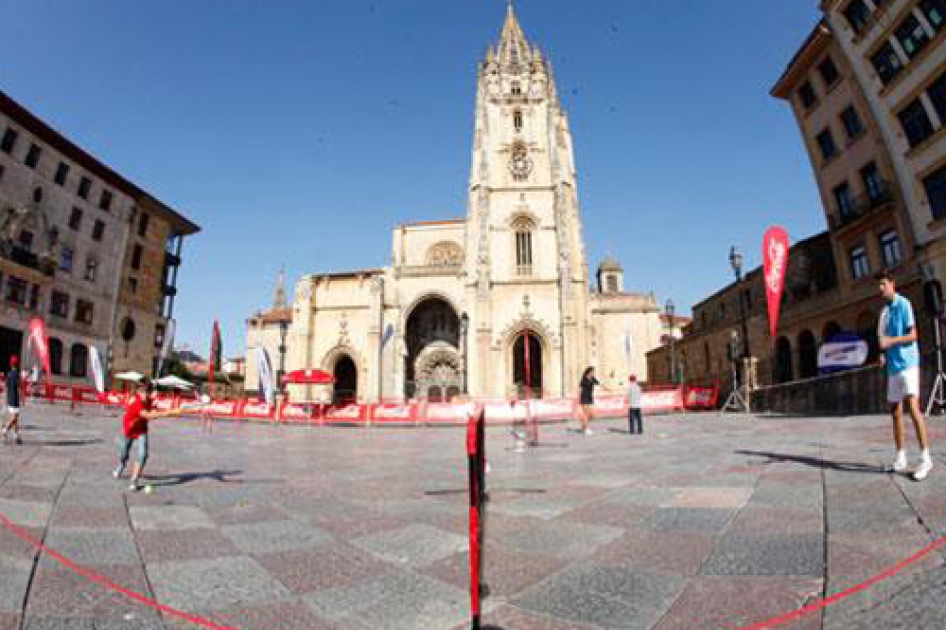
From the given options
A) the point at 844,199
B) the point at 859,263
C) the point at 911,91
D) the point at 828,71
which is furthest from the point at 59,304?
the point at 911,91

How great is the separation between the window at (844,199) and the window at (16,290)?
134 ft

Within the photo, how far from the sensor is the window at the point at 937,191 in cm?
1614

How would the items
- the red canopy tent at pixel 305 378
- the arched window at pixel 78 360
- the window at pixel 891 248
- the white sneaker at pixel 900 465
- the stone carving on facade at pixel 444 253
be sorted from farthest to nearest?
the stone carving on facade at pixel 444 253
the arched window at pixel 78 360
the red canopy tent at pixel 305 378
the window at pixel 891 248
the white sneaker at pixel 900 465

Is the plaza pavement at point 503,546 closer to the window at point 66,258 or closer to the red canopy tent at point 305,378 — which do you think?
the red canopy tent at point 305,378

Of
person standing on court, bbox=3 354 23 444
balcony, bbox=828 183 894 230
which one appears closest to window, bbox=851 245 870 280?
balcony, bbox=828 183 894 230

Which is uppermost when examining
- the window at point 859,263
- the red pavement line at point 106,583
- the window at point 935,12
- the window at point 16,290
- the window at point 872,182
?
the window at point 935,12

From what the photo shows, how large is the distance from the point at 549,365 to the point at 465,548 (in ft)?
95.9

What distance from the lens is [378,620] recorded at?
225 cm

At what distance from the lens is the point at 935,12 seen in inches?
617

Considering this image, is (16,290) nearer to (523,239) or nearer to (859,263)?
(523,239)

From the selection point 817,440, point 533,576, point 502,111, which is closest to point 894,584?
point 533,576

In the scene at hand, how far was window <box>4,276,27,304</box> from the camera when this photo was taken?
25.7 m

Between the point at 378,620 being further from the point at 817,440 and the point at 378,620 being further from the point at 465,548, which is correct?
the point at 817,440

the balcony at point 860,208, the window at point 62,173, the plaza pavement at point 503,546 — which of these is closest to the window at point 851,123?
the balcony at point 860,208
